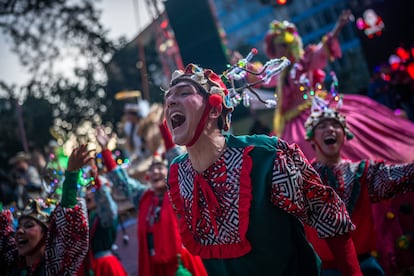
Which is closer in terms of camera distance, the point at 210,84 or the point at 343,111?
the point at 210,84

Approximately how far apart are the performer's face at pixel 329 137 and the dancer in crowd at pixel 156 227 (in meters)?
1.22

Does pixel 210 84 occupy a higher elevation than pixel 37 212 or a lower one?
higher

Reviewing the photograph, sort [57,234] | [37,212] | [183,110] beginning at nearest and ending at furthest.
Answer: [183,110] < [57,234] < [37,212]

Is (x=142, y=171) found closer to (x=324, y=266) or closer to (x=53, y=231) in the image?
(x=53, y=231)

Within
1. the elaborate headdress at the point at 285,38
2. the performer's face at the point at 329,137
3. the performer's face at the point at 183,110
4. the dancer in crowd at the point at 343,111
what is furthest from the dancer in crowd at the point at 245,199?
the elaborate headdress at the point at 285,38

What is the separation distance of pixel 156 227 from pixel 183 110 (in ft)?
6.01

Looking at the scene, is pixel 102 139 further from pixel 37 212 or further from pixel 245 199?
pixel 245 199

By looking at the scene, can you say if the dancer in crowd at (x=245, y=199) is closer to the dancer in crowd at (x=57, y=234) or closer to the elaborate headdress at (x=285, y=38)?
the dancer in crowd at (x=57, y=234)

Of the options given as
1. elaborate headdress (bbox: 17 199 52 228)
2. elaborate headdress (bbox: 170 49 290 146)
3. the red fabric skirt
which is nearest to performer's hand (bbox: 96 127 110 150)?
elaborate headdress (bbox: 17 199 52 228)

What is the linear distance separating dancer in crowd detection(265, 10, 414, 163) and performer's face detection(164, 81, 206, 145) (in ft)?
6.60

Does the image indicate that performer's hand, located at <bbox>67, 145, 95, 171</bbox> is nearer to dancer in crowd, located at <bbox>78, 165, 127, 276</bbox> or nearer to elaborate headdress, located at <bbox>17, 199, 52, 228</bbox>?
elaborate headdress, located at <bbox>17, 199, 52, 228</bbox>

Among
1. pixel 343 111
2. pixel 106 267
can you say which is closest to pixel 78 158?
pixel 106 267

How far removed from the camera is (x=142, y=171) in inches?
246

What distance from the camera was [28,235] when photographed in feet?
9.93
